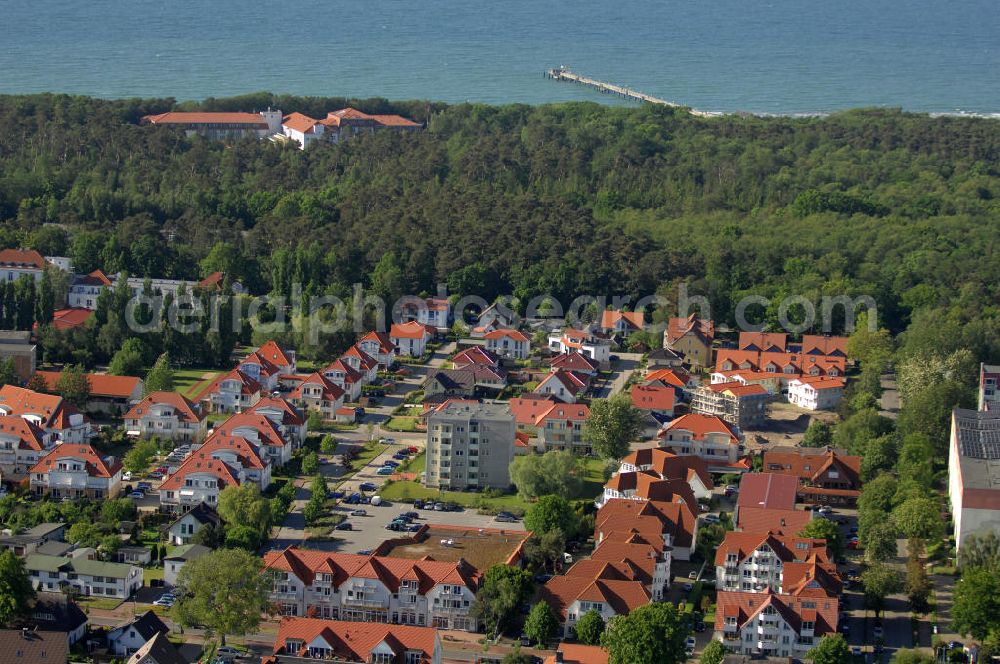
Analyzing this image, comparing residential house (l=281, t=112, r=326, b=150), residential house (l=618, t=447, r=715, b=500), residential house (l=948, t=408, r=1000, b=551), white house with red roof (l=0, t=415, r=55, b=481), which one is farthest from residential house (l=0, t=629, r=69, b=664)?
residential house (l=281, t=112, r=326, b=150)

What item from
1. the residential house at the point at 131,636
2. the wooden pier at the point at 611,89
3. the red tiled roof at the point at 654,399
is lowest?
the residential house at the point at 131,636

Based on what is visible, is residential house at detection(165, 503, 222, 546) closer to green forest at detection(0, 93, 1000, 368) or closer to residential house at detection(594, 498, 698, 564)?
residential house at detection(594, 498, 698, 564)

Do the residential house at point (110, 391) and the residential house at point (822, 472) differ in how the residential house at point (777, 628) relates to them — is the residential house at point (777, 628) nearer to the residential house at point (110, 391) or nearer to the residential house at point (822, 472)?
the residential house at point (822, 472)

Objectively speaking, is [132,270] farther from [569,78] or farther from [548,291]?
[569,78]

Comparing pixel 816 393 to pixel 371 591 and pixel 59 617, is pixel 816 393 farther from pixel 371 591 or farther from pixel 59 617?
pixel 59 617

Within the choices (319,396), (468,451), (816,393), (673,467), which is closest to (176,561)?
(468,451)

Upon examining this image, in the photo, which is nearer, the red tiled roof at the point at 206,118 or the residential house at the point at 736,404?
the residential house at the point at 736,404

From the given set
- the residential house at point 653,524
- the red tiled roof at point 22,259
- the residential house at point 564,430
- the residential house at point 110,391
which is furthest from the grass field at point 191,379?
the residential house at point 653,524

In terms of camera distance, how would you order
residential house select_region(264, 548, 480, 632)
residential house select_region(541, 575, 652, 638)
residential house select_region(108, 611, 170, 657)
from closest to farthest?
residential house select_region(108, 611, 170, 657) < residential house select_region(541, 575, 652, 638) < residential house select_region(264, 548, 480, 632)
